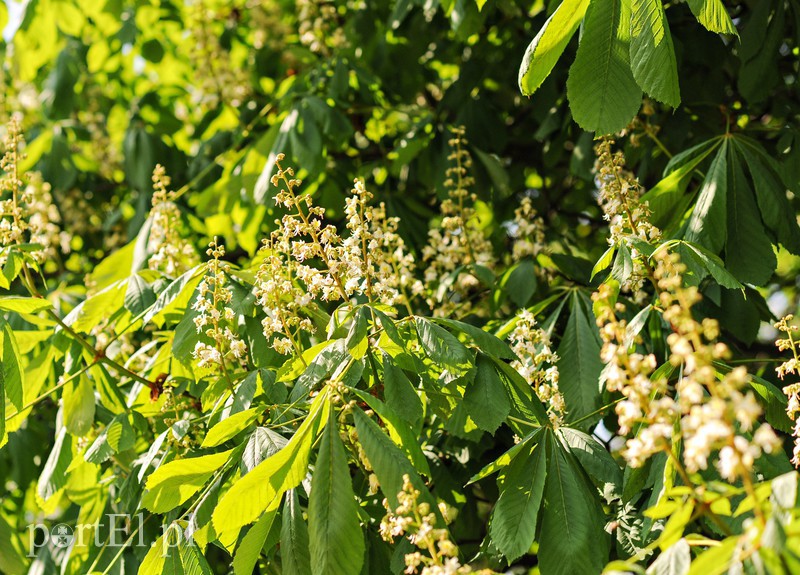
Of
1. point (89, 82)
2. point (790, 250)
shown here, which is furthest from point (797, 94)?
point (89, 82)

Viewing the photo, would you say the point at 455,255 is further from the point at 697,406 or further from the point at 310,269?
the point at 697,406

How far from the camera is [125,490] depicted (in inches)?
98.3

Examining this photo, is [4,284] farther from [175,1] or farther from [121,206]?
[175,1]

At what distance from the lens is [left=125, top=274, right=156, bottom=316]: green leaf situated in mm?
2522

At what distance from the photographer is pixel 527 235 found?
308 cm

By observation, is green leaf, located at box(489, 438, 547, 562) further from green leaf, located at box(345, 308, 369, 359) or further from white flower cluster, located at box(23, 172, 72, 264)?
white flower cluster, located at box(23, 172, 72, 264)

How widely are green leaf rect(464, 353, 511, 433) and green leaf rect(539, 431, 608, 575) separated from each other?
13cm

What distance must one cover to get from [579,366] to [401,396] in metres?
0.76

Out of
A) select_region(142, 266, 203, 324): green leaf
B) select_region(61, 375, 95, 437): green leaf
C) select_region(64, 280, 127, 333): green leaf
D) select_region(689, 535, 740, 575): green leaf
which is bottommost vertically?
select_region(61, 375, 95, 437): green leaf

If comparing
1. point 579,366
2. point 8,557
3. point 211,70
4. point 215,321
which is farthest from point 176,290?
point 211,70

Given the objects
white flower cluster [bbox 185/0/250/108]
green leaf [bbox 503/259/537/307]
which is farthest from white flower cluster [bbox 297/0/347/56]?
green leaf [bbox 503/259/537/307]

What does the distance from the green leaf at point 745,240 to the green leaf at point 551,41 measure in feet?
2.50

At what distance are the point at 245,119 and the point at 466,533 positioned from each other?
2.09 metres

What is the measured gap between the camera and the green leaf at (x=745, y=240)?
2.33 meters
